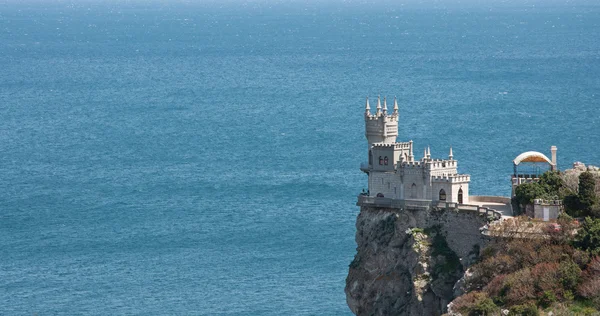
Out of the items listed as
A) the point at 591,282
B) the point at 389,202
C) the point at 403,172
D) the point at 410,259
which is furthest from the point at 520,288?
the point at 403,172

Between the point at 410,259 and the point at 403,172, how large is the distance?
566 centimetres

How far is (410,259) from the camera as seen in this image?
88.9m

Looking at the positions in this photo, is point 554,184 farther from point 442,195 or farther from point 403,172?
point 403,172

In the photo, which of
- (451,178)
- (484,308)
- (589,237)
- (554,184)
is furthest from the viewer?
(451,178)

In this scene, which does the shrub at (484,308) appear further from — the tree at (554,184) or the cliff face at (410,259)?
the tree at (554,184)

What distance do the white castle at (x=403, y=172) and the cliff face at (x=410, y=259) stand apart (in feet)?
4.24

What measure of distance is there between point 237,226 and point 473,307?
67.7 meters

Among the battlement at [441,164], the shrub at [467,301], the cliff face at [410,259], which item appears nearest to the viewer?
A: the shrub at [467,301]

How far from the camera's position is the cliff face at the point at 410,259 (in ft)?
286

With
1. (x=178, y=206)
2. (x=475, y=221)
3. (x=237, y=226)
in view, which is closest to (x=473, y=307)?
(x=475, y=221)

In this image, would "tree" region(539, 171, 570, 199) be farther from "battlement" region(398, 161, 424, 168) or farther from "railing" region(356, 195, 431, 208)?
"battlement" region(398, 161, 424, 168)

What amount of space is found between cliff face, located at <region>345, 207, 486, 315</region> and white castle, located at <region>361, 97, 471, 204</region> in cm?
129

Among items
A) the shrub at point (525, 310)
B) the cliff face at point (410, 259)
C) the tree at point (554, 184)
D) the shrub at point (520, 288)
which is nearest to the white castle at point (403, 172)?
the cliff face at point (410, 259)

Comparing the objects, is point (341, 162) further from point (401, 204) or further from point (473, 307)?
point (473, 307)
